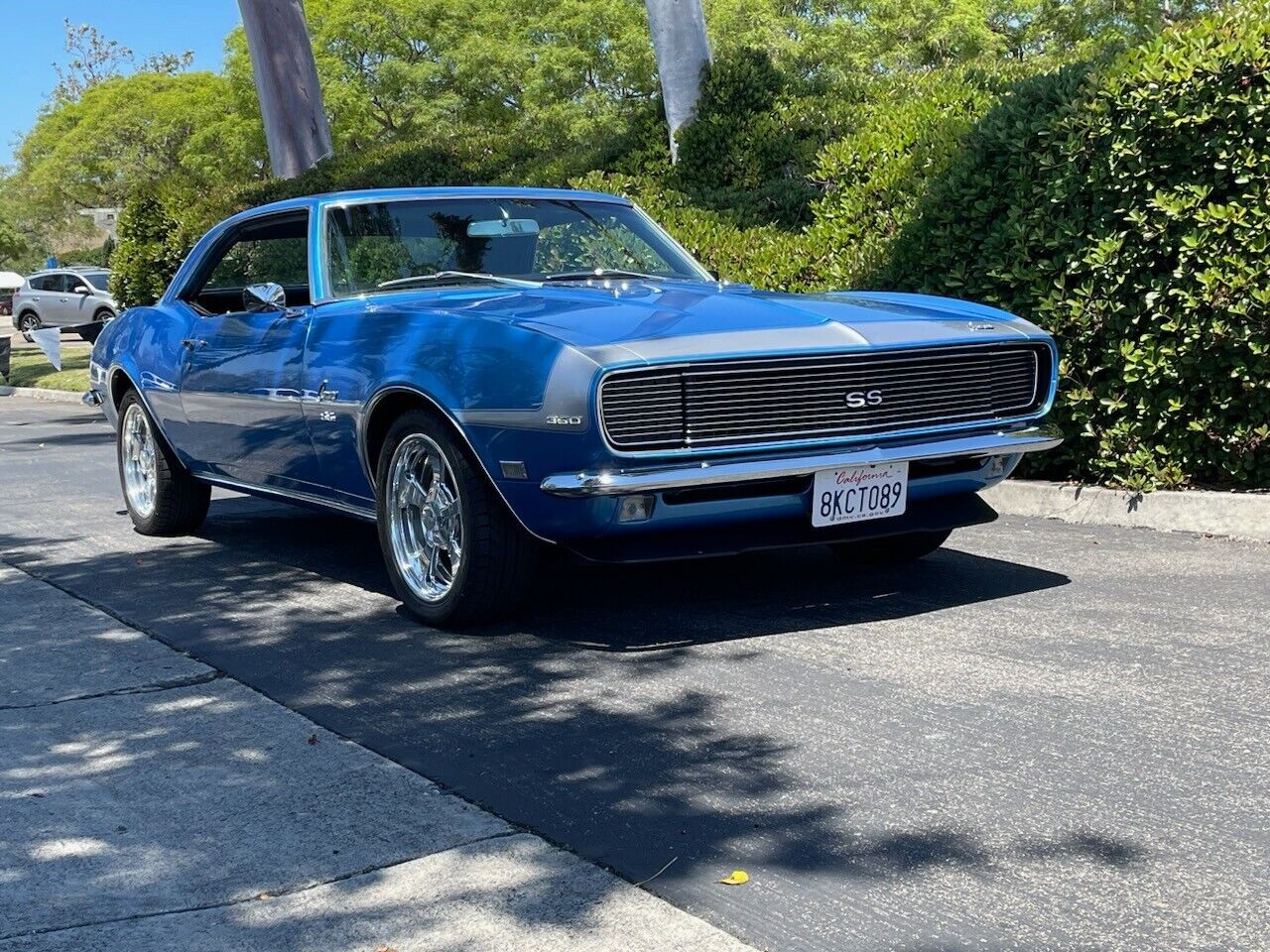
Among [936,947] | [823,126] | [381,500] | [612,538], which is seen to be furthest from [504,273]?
[823,126]

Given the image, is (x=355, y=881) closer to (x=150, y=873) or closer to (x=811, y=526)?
(x=150, y=873)

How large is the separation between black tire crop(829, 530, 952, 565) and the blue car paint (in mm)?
745

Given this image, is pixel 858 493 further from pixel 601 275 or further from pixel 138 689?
pixel 138 689

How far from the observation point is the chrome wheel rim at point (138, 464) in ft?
27.3

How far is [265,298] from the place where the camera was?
667cm

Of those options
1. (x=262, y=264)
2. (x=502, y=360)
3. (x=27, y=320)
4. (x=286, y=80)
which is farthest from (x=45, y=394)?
(x=27, y=320)

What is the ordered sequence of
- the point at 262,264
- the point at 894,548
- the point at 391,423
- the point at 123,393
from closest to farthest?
the point at 391,423, the point at 894,548, the point at 262,264, the point at 123,393

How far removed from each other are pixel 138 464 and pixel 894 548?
13.9 ft

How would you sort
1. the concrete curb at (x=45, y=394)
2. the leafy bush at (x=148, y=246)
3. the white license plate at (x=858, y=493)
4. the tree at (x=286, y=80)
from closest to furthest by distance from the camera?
the white license plate at (x=858, y=493), the tree at (x=286, y=80), the leafy bush at (x=148, y=246), the concrete curb at (x=45, y=394)

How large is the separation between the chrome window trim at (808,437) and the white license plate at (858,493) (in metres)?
0.11

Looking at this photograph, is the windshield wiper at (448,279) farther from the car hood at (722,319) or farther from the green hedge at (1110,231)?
the green hedge at (1110,231)

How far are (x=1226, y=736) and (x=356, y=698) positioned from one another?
2608 mm

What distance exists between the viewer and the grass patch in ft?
74.6

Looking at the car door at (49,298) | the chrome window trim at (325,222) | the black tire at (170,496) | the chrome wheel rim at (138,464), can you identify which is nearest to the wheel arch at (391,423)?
the chrome window trim at (325,222)
